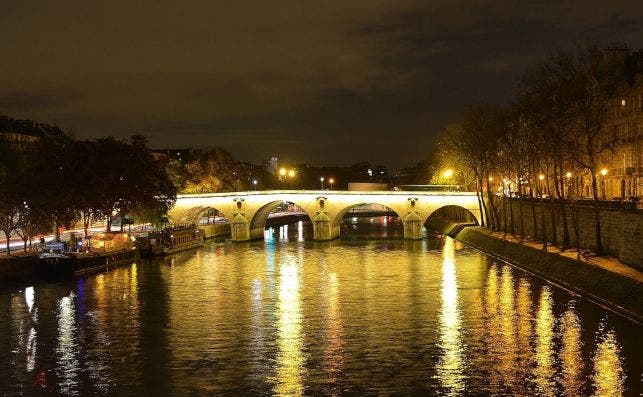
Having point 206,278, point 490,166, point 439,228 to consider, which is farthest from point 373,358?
point 439,228

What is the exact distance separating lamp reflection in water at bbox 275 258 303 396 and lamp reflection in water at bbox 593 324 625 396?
1238 cm

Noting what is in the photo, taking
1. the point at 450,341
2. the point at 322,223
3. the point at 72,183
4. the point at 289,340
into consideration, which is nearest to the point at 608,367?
the point at 450,341

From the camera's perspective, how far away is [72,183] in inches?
3408

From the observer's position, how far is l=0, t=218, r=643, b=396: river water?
37938mm

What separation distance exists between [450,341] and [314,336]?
7.11 meters

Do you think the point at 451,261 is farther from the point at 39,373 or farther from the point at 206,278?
the point at 39,373

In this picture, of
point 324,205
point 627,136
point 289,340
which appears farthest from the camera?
point 324,205

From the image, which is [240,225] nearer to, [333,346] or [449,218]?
[449,218]

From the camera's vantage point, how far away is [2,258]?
72.8 metres

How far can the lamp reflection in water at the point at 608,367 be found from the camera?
119 ft

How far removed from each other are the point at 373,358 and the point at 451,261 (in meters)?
44.0

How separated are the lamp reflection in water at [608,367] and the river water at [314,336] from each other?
0.09 m

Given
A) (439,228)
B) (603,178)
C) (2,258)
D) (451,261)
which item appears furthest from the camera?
(439,228)

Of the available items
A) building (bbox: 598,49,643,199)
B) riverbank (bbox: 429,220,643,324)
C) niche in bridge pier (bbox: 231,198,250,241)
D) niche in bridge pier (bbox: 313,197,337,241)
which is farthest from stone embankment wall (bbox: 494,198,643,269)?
niche in bridge pier (bbox: 231,198,250,241)
